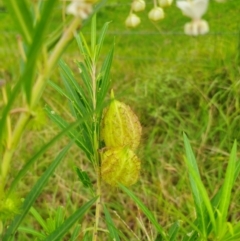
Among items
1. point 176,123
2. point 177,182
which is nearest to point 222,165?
point 177,182

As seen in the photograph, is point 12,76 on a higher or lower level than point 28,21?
lower

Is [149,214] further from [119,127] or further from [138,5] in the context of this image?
[138,5]

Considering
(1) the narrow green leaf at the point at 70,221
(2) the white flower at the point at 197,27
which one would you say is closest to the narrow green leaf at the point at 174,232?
(1) the narrow green leaf at the point at 70,221

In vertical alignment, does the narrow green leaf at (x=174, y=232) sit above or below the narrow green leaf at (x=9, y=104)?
below

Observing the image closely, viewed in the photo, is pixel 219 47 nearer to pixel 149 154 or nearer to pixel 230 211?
pixel 149 154

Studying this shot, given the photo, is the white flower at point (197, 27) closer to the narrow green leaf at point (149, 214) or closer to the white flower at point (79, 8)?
the white flower at point (79, 8)

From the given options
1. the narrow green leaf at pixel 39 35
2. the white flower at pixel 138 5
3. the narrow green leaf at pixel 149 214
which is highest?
the narrow green leaf at pixel 39 35

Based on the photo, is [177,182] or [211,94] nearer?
[177,182]
